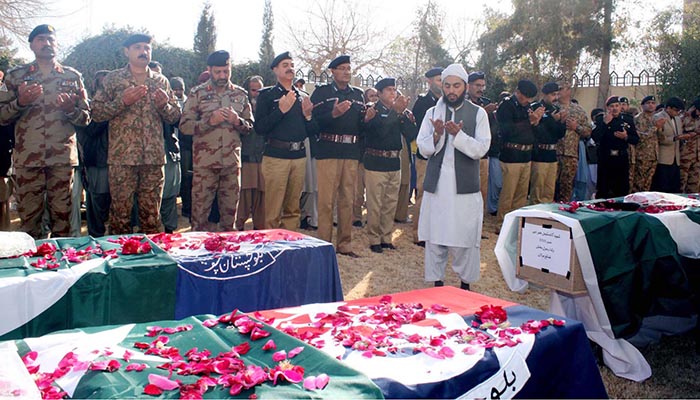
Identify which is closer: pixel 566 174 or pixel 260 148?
pixel 260 148

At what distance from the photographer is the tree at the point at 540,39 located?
20672 millimetres

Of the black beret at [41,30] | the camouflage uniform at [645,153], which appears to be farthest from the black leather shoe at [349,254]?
the camouflage uniform at [645,153]

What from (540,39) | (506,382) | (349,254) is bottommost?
(349,254)

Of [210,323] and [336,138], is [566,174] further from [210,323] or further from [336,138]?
[210,323]

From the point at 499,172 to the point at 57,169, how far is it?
6.25 metres

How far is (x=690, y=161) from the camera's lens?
367 inches

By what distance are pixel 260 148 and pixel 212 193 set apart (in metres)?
1.48

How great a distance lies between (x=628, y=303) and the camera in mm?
3053

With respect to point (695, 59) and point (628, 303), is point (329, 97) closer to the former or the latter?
point (628, 303)

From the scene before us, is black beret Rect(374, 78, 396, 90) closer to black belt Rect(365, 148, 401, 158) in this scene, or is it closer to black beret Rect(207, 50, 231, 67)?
black belt Rect(365, 148, 401, 158)

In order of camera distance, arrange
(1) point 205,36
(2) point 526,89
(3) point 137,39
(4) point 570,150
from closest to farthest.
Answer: (3) point 137,39
(2) point 526,89
(4) point 570,150
(1) point 205,36

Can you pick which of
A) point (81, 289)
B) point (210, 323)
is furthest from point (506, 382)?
point (81, 289)

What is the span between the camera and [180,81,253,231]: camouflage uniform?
5.15m

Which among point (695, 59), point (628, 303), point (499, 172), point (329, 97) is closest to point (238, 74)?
point (499, 172)
